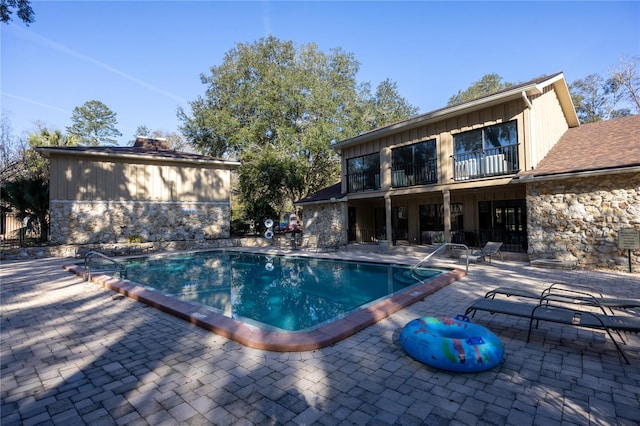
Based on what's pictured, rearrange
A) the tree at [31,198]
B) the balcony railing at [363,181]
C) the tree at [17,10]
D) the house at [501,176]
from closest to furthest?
1. the tree at [17,10]
2. the house at [501,176]
3. the tree at [31,198]
4. the balcony railing at [363,181]

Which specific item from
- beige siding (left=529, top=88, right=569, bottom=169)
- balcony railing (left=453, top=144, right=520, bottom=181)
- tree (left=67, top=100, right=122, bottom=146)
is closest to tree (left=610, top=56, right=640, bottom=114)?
beige siding (left=529, top=88, right=569, bottom=169)

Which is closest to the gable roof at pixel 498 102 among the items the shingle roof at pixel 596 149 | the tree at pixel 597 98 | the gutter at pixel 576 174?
the shingle roof at pixel 596 149

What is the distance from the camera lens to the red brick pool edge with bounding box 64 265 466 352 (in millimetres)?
3789

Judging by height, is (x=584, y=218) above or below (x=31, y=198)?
below

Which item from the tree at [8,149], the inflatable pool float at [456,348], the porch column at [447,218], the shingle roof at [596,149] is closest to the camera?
the inflatable pool float at [456,348]

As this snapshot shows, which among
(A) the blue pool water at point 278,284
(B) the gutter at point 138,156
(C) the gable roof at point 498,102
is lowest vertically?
(A) the blue pool water at point 278,284

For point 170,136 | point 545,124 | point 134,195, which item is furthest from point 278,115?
point 170,136

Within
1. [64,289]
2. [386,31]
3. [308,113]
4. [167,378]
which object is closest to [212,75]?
[308,113]

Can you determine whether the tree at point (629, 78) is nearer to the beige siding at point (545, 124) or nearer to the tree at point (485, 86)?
the tree at point (485, 86)

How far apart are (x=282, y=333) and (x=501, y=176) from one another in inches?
420

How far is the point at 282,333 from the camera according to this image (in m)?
4.10

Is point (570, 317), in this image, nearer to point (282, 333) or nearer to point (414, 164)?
point (282, 333)

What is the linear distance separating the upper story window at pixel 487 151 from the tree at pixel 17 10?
14073mm

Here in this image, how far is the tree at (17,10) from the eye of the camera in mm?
6980
